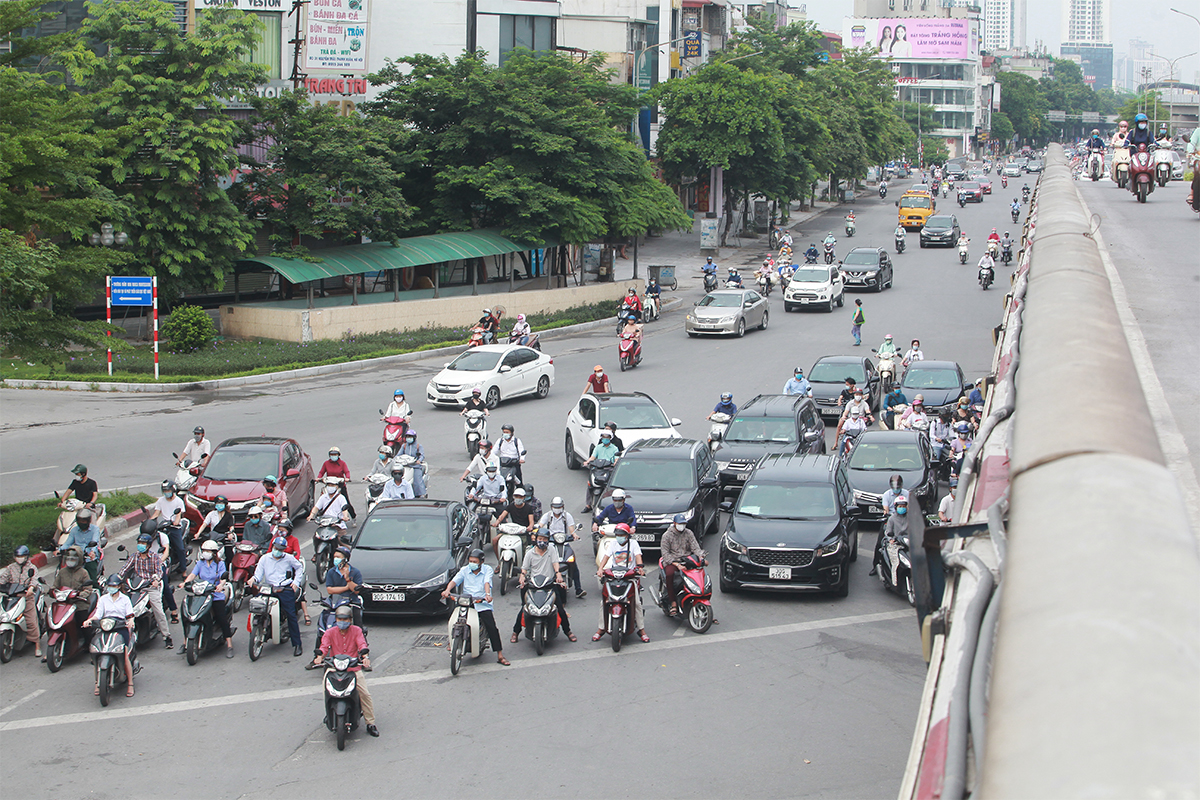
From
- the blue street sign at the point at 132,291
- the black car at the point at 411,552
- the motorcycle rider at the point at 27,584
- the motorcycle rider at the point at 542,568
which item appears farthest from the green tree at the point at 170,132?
the motorcycle rider at the point at 542,568

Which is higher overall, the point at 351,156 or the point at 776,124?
the point at 776,124

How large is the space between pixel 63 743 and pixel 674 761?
595cm

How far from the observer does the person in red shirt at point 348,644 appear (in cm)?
1161

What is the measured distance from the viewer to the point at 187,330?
114 ft

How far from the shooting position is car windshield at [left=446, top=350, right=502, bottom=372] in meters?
29.2

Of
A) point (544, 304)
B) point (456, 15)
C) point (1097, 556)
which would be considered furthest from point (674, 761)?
point (456, 15)

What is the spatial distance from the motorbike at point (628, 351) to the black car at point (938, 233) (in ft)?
112

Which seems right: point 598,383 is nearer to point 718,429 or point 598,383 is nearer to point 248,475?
point 718,429

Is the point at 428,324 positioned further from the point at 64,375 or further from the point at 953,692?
the point at 953,692

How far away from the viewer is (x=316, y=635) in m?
14.9

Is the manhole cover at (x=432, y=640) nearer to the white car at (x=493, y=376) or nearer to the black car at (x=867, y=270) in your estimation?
the white car at (x=493, y=376)

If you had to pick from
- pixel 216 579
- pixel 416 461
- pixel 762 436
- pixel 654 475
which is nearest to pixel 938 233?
pixel 762 436

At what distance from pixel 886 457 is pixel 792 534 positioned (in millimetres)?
5065

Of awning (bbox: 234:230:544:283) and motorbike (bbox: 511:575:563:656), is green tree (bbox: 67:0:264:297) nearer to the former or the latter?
awning (bbox: 234:230:544:283)
